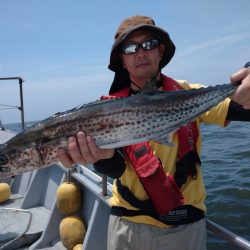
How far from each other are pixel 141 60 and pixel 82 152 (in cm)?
104

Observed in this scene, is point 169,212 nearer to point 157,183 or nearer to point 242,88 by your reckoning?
point 157,183

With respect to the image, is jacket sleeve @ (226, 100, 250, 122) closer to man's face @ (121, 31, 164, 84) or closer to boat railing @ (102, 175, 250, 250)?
man's face @ (121, 31, 164, 84)

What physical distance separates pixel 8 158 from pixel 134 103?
4.04 ft

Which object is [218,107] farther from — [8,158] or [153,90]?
[8,158]

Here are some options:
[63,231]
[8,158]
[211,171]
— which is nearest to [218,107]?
[8,158]

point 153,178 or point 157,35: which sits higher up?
point 157,35

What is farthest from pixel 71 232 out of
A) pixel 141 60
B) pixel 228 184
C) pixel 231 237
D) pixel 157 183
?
pixel 228 184

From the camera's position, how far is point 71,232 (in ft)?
16.7

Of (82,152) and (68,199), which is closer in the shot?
(82,152)

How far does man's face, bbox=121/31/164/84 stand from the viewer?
3.18 meters

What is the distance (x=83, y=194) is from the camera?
5.77 metres

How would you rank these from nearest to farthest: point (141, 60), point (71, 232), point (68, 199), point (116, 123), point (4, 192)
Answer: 1. point (116, 123)
2. point (141, 60)
3. point (71, 232)
4. point (68, 199)
5. point (4, 192)

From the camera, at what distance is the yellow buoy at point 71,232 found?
507cm

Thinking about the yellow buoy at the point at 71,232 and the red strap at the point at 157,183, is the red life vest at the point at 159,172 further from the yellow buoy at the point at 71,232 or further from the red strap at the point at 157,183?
the yellow buoy at the point at 71,232
